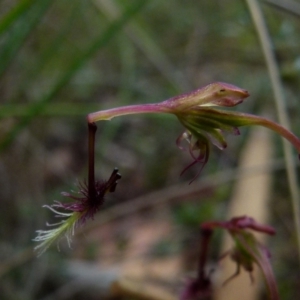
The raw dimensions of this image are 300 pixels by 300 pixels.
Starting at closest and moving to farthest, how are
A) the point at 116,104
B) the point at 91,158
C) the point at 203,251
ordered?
1. the point at 91,158
2. the point at 203,251
3. the point at 116,104

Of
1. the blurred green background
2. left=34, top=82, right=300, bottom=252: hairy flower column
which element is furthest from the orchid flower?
the blurred green background

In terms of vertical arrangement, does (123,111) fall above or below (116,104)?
below

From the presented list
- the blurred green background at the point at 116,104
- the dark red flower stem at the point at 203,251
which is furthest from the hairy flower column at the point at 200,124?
the blurred green background at the point at 116,104

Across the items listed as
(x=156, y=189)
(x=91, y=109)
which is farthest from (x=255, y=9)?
(x=156, y=189)

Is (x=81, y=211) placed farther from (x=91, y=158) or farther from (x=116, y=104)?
(x=116, y=104)

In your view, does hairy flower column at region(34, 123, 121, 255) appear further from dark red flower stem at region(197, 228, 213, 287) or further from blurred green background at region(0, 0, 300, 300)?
blurred green background at region(0, 0, 300, 300)

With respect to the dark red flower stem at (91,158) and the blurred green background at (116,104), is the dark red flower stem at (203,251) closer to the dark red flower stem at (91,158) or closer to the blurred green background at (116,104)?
the dark red flower stem at (91,158)

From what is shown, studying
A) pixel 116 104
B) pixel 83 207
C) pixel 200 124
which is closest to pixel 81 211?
pixel 83 207

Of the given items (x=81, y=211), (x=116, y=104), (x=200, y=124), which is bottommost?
(x=81, y=211)
